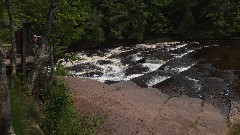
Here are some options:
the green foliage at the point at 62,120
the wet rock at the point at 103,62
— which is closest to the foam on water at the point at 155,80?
the wet rock at the point at 103,62

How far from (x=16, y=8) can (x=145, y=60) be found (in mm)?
18043

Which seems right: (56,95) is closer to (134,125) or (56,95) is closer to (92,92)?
(134,125)

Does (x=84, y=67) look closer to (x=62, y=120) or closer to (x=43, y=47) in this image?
(x=43, y=47)

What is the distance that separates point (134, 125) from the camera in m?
17.2

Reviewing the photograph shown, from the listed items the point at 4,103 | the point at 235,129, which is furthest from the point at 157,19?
the point at 4,103

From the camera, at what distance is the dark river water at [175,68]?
23844 millimetres

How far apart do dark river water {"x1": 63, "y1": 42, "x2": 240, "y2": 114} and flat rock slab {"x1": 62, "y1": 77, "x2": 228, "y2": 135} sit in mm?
1433

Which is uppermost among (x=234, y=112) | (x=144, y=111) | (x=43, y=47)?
(x=43, y=47)

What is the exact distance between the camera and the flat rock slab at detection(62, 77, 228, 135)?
17.2 meters

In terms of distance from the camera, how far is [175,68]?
30.0 meters

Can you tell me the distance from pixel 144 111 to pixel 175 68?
457 inches

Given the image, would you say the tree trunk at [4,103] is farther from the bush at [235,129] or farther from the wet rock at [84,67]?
the wet rock at [84,67]

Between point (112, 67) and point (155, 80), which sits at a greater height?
point (112, 67)

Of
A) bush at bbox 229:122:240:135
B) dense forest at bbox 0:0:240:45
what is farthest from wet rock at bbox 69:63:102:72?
bush at bbox 229:122:240:135
